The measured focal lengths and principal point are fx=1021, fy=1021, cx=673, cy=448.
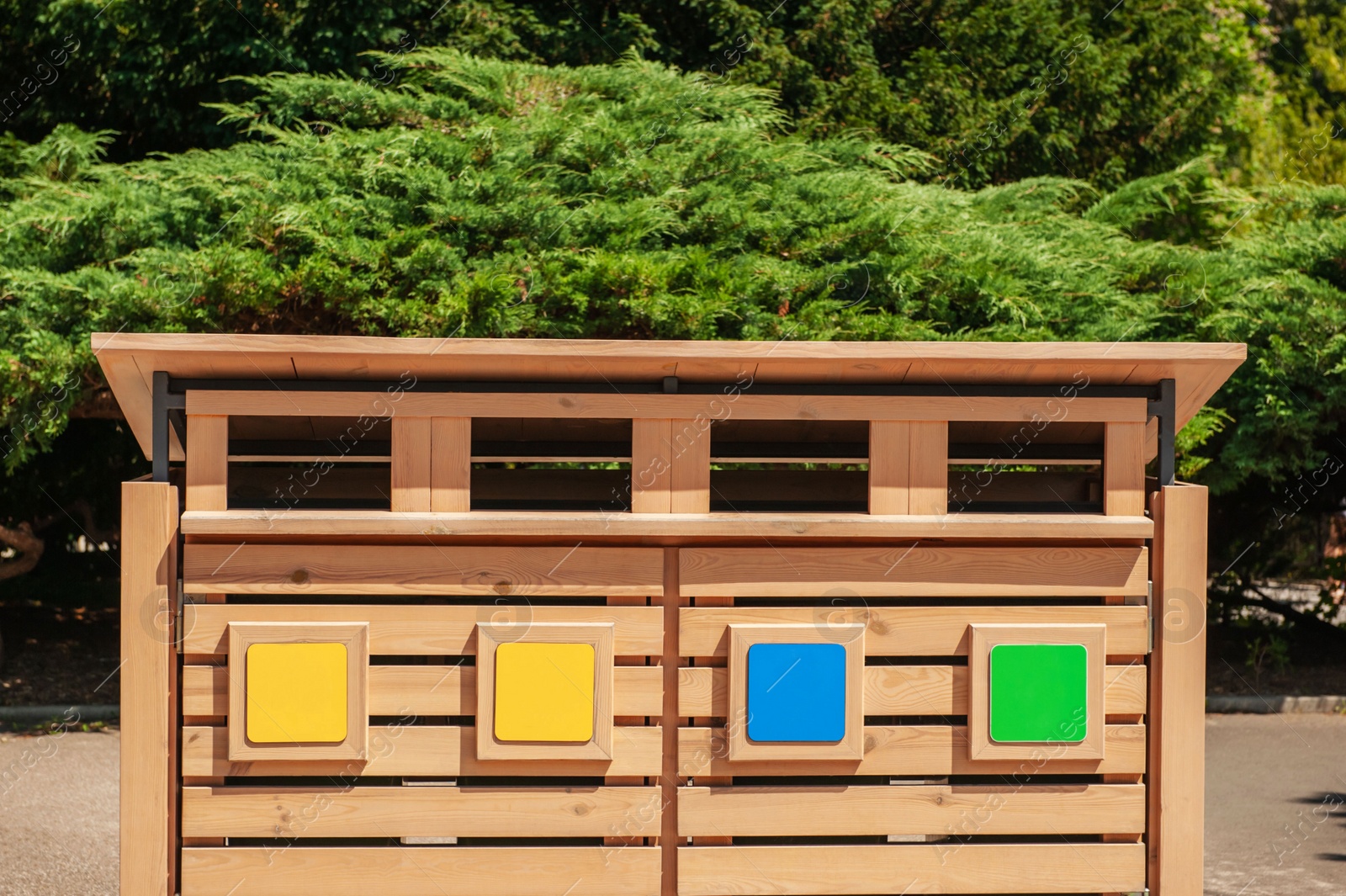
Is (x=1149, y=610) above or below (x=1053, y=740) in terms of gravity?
above

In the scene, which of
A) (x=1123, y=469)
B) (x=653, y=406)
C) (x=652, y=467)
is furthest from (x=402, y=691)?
(x=1123, y=469)

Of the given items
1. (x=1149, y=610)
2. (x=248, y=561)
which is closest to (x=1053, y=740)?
(x=1149, y=610)

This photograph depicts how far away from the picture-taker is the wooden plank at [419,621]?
3.12m

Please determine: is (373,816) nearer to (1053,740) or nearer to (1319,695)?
(1053,740)

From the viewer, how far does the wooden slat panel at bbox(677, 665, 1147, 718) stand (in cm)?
321

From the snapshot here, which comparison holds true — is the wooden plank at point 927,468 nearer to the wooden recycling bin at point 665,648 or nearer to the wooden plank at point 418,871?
the wooden recycling bin at point 665,648

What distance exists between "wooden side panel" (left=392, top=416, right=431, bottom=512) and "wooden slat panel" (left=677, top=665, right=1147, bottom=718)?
981mm

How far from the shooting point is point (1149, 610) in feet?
10.7

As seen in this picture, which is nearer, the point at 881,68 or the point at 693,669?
the point at 693,669

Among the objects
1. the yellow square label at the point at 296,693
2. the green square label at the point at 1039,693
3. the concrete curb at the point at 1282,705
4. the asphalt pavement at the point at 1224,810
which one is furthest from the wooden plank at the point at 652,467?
Result: the concrete curb at the point at 1282,705

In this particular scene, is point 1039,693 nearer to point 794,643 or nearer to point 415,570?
point 794,643

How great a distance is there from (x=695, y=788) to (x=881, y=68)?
1114 centimetres

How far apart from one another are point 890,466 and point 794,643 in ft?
2.06

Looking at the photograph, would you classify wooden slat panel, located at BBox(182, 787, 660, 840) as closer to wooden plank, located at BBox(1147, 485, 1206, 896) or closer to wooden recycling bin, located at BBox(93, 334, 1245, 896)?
wooden recycling bin, located at BBox(93, 334, 1245, 896)
